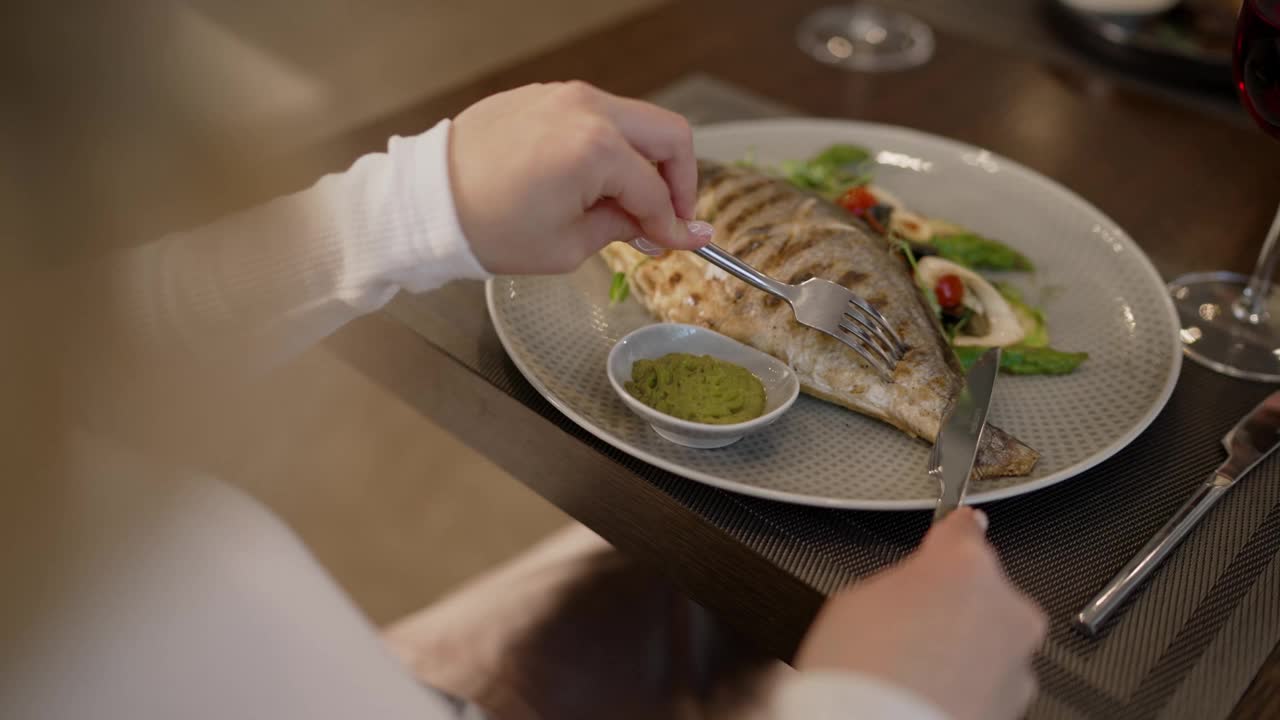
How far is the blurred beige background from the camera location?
94.1 inches

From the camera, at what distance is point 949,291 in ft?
4.50

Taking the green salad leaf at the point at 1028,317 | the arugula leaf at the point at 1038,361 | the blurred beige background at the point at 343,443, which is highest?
the arugula leaf at the point at 1038,361

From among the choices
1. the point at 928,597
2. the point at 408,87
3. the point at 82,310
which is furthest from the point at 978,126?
the point at 408,87

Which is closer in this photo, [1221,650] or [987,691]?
[987,691]

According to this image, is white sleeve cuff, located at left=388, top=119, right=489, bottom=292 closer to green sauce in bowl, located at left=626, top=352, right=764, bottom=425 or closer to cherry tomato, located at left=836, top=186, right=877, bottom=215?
green sauce in bowl, located at left=626, top=352, right=764, bottom=425

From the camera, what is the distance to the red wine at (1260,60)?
3.65 feet

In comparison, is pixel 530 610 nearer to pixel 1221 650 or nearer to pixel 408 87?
pixel 1221 650

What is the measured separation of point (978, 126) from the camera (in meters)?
1.88

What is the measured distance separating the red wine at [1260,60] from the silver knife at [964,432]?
450mm

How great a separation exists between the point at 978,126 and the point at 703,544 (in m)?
1.23

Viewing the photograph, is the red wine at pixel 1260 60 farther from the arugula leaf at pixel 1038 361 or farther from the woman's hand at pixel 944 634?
the woman's hand at pixel 944 634

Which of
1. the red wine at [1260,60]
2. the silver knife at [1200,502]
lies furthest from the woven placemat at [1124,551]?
the red wine at [1260,60]

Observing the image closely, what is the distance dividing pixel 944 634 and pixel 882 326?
1.82ft

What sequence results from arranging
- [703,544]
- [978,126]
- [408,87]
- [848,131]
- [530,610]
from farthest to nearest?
[408,87] → [978,126] → [848,131] → [530,610] → [703,544]
